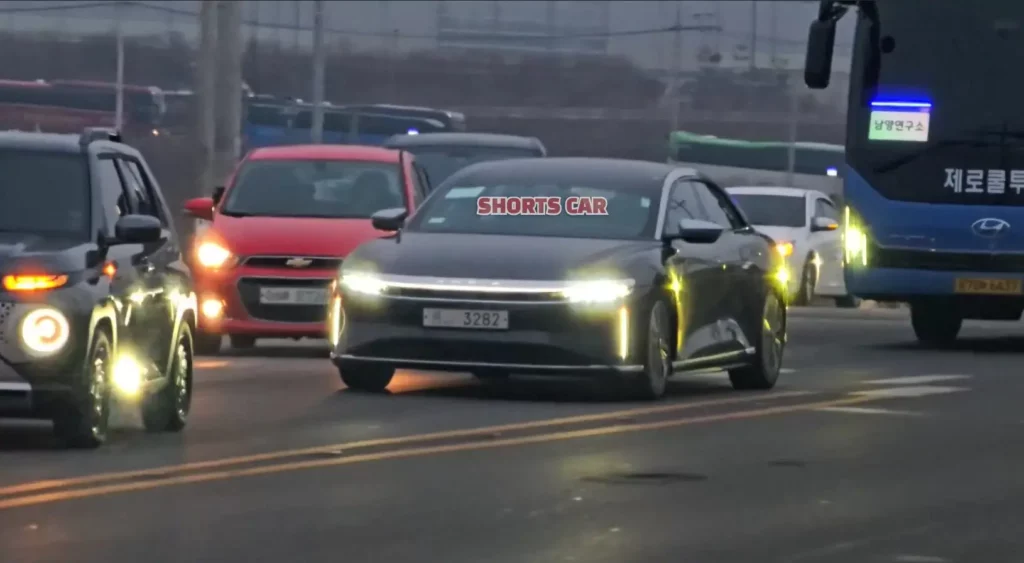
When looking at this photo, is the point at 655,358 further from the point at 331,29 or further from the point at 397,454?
the point at 331,29

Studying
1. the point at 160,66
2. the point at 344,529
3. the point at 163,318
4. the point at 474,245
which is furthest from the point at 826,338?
the point at 160,66

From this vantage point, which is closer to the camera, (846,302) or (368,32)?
(846,302)

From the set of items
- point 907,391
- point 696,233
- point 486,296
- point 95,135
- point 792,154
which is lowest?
point 792,154

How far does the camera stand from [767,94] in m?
74.4

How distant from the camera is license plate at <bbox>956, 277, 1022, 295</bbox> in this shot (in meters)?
22.8

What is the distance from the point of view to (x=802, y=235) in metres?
34.0

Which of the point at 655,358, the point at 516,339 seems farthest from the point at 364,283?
the point at 655,358

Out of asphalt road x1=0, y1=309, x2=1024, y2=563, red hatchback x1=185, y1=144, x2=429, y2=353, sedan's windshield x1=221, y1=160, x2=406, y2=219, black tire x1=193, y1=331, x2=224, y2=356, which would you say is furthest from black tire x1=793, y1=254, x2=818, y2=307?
asphalt road x1=0, y1=309, x2=1024, y2=563

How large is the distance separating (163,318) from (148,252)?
13.8 inches

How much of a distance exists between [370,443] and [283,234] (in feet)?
23.2

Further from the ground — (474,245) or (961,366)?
(474,245)

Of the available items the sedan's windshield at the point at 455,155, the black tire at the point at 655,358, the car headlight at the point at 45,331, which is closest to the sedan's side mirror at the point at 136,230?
the car headlight at the point at 45,331

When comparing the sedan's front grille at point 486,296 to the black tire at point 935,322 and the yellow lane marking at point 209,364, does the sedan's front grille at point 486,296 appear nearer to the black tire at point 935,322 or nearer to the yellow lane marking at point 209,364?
the yellow lane marking at point 209,364

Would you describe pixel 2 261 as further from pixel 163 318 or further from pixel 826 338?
pixel 826 338
